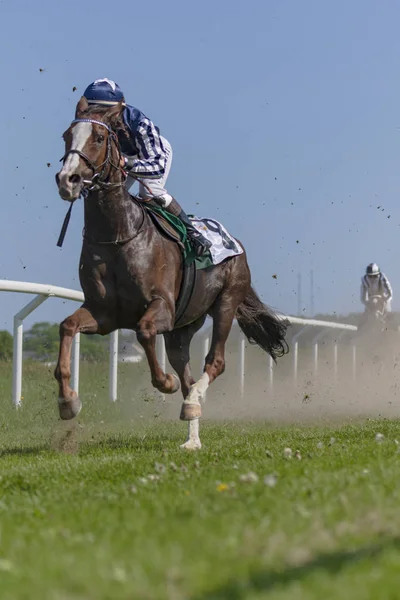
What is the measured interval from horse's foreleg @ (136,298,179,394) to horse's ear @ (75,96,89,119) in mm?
1286

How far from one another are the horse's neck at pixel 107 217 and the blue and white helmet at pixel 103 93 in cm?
60

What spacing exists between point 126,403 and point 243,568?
836cm

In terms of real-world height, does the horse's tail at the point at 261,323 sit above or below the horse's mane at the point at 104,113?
below

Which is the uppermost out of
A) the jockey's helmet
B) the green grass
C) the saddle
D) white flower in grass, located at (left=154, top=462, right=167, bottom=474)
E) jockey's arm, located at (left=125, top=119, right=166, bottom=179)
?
jockey's arm, located at (left=125, top=119, right=166, bottom=179)

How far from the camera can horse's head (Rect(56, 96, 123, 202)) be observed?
5.91 meters

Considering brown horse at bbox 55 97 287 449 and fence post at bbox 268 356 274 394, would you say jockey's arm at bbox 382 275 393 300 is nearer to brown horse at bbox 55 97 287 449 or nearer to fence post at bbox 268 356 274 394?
fence post at bbox 268 356 274 394

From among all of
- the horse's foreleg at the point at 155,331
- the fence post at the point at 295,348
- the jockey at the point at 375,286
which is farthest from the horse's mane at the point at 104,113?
the jockey at the point at 375,286

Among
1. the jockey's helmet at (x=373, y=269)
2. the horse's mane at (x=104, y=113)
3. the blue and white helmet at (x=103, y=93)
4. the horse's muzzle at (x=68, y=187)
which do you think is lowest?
the jockey's helmet at (x=373, y=269)

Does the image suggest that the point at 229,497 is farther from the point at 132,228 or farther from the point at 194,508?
the point at 132,228

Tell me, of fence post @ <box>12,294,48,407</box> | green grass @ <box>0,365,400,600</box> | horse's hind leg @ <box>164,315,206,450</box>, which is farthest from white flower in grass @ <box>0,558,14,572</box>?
fence post @ <box>12,294,48,407</box>

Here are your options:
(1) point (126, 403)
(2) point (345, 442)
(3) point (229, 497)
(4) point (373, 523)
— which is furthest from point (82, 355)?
(4) point (373, 523)

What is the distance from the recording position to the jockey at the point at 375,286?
17.2m

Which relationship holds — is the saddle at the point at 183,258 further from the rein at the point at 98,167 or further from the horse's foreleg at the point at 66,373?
the horse's foreleg at the point at 66,373

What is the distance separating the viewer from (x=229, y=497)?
337 centimetres
